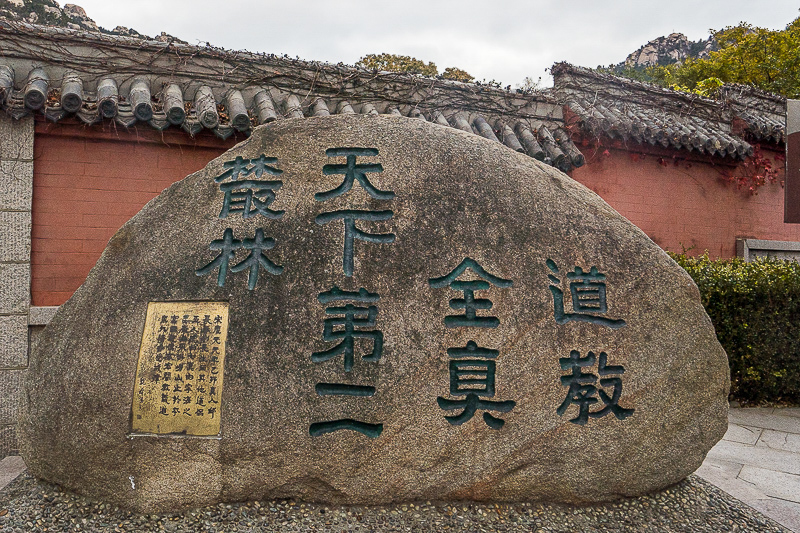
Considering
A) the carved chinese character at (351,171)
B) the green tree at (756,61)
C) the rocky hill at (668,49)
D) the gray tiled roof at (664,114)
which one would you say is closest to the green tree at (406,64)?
the green tree at (756,61)

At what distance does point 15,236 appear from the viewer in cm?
478

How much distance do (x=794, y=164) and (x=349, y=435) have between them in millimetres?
5557

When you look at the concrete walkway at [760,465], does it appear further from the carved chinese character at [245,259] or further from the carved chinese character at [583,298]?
the carved chinese character at [245,259]

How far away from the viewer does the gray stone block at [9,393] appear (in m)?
4.70

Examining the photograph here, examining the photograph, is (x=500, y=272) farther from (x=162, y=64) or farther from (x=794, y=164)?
(x=794, y=164)

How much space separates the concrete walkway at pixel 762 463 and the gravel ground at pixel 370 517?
1.04ft

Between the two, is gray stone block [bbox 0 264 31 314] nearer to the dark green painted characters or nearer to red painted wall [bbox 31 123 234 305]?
red painted wall [bbox 31 123 234 305]

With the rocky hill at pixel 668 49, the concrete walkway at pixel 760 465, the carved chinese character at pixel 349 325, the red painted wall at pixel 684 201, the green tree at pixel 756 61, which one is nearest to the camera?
the carved chinese character at pixel 349 325

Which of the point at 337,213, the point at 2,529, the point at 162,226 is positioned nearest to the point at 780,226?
the point at 337,213

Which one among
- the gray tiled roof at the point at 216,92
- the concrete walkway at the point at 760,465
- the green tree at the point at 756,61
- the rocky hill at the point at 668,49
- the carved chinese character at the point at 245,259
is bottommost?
the concrete walkway at the point at 760,465

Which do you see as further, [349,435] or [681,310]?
[681,310]

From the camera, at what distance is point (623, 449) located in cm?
291

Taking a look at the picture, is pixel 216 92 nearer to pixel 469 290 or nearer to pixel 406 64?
pixel 469 290

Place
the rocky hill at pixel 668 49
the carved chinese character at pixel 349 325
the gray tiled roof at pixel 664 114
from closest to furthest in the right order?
the carved chinese character at pixel 349 325 < the gray tiled roof at pixel 664 114 < the rocky hill at pixel 668 49
